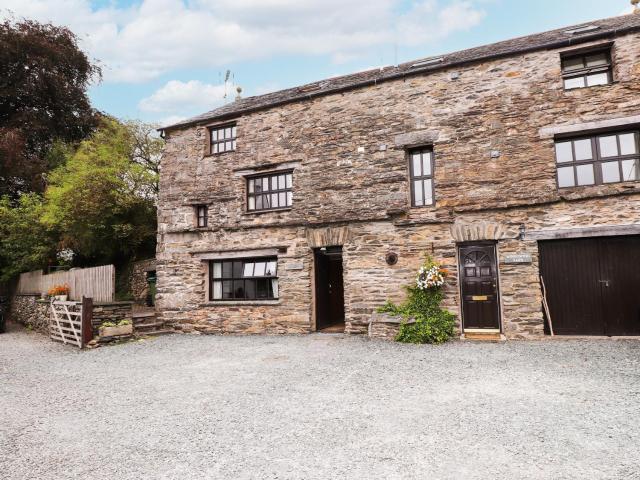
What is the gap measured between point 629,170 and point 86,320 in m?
14.5

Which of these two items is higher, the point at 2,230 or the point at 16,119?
the point at 16,119

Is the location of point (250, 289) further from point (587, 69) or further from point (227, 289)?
point (587, 69)

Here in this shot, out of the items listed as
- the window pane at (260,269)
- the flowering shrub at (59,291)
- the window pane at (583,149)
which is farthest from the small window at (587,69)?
the flowering shrub at (59,291)

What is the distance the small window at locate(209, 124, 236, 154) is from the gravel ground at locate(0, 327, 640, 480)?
24.5 ft

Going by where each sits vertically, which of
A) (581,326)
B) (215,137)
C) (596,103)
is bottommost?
(581,326)

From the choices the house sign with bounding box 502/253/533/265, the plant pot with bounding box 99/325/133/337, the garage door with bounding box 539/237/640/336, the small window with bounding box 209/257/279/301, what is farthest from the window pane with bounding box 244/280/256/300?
the garage door with bounding box 539/237/640/336

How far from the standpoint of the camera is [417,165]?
10172mm

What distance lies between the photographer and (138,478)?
10.8 feet

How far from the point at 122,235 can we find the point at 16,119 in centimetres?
989

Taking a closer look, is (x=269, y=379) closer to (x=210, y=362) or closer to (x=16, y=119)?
(x=210, y=362)

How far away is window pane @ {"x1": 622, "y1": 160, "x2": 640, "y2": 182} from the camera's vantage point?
27.2 ft

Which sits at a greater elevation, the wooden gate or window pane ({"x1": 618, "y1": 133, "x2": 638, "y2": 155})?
window pane ({"x1": 618, "y1": 133, "x2": 638, "y2": 155})

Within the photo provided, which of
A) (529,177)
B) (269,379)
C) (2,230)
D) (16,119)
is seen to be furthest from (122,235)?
(529,177)

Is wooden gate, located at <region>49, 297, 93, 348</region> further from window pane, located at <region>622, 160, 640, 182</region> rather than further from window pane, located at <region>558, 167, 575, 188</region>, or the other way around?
window pane, located at <region>622, 160, 640, 182</region>
